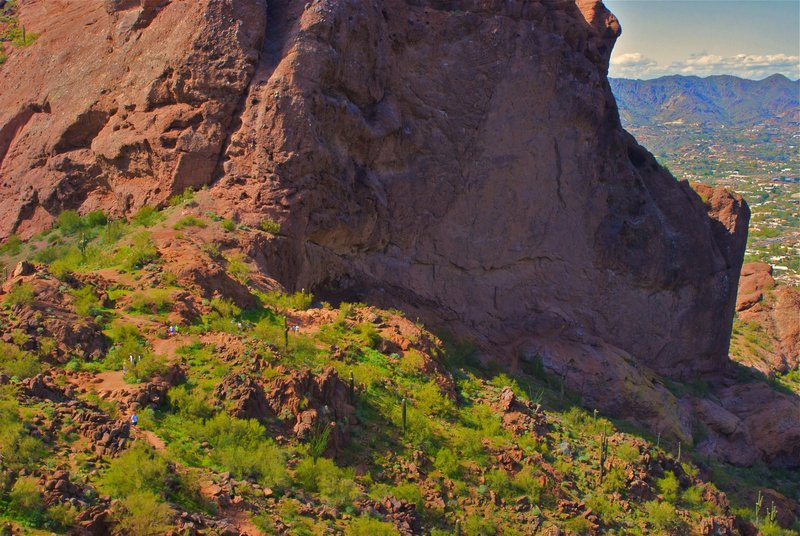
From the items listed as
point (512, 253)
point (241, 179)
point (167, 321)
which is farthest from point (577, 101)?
point (167, 321)

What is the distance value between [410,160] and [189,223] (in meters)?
6.22

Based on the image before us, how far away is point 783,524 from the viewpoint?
56.0 ft


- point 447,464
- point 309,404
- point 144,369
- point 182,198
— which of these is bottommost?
point 447,464

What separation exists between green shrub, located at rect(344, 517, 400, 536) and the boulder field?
7113mm

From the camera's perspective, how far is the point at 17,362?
10.6 metres

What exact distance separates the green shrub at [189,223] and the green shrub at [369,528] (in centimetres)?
775

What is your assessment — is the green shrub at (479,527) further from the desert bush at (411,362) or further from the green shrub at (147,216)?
the green shrub at (147,216)

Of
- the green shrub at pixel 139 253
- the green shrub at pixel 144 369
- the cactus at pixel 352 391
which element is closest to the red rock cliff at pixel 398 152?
the green shrub at pixel 139 253

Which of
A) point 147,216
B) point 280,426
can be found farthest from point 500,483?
point 147,216

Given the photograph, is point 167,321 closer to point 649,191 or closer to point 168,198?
point 168,198

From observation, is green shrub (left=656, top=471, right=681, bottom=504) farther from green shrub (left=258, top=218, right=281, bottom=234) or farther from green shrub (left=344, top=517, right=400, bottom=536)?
green shrub (left=258, top=218, right=281, bottom=234)

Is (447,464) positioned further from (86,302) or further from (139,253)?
(139,253)

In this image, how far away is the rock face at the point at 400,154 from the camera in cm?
1717

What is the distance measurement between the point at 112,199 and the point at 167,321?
21.3ft
